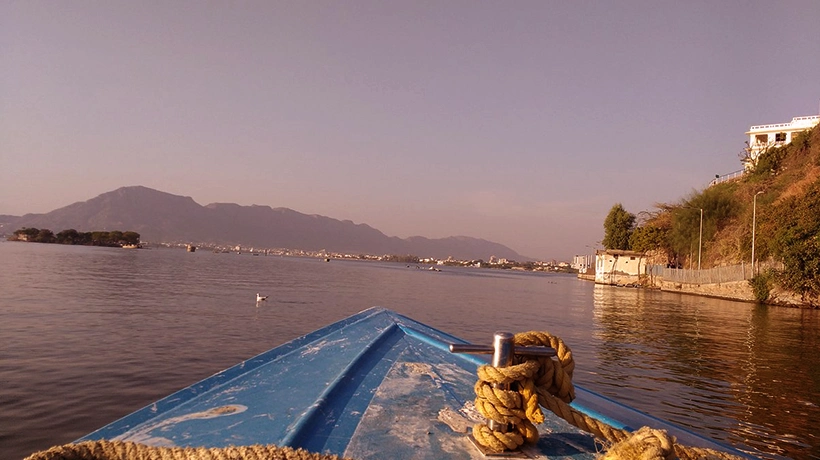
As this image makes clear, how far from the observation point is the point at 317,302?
65.9 ft

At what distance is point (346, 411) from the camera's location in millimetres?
2250


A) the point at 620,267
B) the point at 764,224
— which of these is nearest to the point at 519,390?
the point at 764,224

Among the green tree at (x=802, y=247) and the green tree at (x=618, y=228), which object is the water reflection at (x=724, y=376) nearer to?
the green tree at (x=802, y=247)

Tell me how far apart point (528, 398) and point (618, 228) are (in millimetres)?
62515

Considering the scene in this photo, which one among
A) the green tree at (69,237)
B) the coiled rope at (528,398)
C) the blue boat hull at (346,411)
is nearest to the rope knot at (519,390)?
the coiled rope at (528,398)

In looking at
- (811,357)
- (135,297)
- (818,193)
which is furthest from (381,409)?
(818,193)

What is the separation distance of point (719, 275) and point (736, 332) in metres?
19.6

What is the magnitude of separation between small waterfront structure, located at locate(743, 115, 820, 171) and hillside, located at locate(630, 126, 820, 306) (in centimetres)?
1192

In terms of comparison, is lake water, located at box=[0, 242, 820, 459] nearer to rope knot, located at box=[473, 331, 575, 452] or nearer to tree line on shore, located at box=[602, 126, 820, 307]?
rope knot, located at box=[473, 331, 575, 452]

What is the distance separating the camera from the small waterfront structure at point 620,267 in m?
→ 47.8

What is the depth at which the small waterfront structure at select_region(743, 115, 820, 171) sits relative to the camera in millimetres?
53031

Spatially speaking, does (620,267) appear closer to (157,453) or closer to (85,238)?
(157,453)

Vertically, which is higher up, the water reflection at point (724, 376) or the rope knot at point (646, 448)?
the rope knot at point (646, 448)

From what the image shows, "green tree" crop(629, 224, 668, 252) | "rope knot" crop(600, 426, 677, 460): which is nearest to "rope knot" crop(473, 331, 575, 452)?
"rope knot" crop(600, 426, 677, 460)
